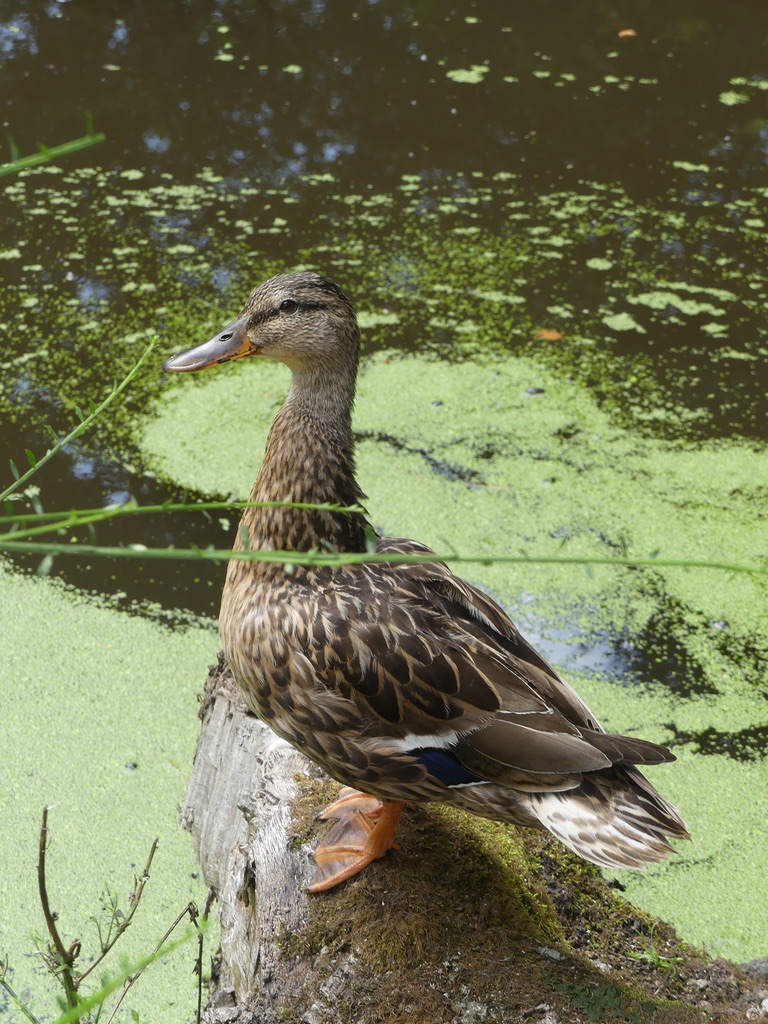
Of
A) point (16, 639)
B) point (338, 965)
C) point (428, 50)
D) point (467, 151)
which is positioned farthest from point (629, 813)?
point (428, 50)

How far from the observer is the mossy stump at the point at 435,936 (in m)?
1.64

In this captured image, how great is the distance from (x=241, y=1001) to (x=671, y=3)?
23.5 feet

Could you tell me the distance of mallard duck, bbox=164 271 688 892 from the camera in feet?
5.42

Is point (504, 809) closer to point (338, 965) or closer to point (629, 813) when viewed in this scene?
point (629, 813)

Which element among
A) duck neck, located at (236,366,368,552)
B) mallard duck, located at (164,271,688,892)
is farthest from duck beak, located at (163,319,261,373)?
mallard duck, located at (164,271,688,892)

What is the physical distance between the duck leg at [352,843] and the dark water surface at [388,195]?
4.47ft

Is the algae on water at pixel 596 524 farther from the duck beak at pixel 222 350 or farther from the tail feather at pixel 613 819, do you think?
the duck beak at pixel 222 350

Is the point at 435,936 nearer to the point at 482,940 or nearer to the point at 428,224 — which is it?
the point at 482,940

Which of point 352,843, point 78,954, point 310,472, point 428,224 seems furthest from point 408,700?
point 428,224

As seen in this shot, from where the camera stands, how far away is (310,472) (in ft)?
6.35

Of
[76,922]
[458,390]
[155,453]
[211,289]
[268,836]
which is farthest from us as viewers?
[211,289]

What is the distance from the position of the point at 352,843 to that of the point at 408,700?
1.16 feet

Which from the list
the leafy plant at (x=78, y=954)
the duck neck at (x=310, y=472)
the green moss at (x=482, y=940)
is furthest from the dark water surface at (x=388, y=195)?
the leafy plant at (x=78, y=954)

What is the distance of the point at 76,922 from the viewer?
7.45ft
